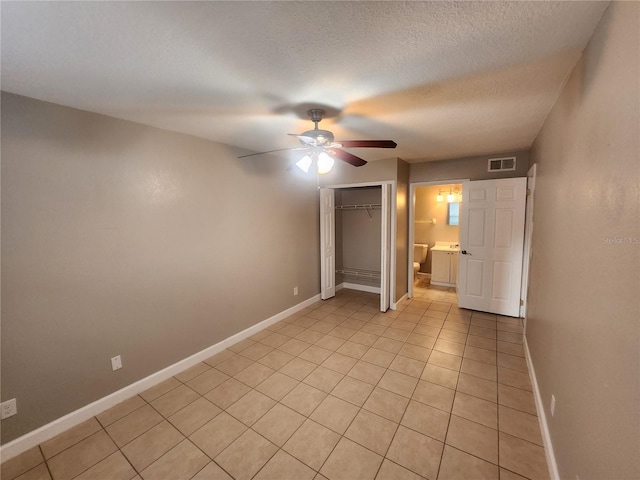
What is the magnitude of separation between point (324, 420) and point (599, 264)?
202 centimetres

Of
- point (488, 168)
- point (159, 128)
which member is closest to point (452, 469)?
point (159, 128)

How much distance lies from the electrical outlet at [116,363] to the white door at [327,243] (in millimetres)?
3068

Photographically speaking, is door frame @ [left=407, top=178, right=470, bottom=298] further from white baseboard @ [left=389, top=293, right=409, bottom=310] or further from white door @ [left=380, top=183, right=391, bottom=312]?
white door @ [left=380, top=183, right=391, bottom=312]

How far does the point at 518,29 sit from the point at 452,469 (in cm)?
252

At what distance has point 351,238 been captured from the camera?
215 inches

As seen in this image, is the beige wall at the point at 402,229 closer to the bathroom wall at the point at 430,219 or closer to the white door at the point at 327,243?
the white door at the point at 327,243

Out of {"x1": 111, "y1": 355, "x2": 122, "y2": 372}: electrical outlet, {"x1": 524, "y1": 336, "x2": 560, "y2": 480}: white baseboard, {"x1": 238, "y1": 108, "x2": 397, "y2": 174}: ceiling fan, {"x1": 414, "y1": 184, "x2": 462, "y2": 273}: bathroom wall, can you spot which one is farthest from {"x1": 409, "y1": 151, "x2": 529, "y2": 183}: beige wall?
{"x1": 111, "y1": 355, "x2": 122, "y2": 372}: electrical outlet

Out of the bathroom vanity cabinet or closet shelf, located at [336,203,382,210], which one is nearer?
closet shelf, located at [336,203,382,210]

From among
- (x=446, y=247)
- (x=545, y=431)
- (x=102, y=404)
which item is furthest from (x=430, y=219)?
(x=102, y=404)

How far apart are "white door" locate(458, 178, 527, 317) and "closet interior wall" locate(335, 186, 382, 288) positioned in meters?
1.55

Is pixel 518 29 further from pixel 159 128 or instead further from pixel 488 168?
pixel 488 168

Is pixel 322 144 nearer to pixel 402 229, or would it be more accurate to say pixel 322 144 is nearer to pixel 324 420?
pixel 324 420

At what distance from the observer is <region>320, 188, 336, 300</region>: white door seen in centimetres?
461

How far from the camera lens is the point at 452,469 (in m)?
1.64
